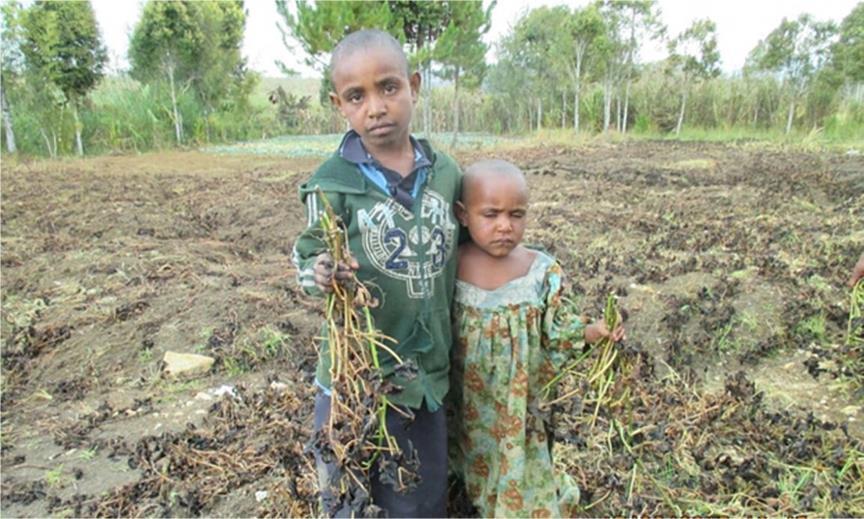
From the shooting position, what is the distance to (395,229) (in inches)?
64.2

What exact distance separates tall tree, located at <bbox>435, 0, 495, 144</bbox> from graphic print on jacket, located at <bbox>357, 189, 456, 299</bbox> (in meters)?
14.4

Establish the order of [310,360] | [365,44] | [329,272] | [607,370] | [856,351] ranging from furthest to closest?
1. [310,360]
2. [856,351]
3. [607,370]
4. [365,44]
5. [329,272]

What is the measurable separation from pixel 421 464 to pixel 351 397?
438 millimetres

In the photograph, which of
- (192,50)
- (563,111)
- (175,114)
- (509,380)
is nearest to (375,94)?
(509,380)

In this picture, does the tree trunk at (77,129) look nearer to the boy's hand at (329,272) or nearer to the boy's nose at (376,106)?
the boy's nose at (376,106)

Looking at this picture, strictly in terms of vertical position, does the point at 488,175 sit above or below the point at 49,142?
above

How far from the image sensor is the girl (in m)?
1.75

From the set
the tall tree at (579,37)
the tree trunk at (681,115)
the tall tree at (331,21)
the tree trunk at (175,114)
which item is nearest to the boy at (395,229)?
the tall tree at (331,21)

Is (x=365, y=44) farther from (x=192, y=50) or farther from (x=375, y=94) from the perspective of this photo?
(x=192, y=50)

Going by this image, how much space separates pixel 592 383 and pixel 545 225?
200 inches

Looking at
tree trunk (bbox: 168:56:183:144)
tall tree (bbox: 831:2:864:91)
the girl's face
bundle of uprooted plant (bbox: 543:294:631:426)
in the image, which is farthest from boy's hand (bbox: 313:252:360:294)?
tall tree (bbox: 831:2:864:91)

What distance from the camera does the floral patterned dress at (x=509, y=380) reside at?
1771 mm

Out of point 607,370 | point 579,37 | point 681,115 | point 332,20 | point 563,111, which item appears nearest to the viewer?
point 607,370

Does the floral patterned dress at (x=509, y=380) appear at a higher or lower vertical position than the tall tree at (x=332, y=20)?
lower
